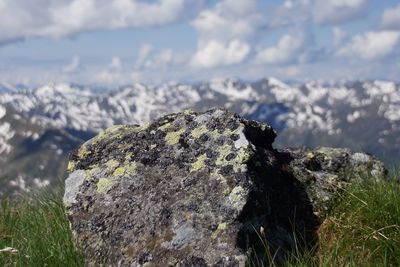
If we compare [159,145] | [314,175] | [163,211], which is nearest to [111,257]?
[163,211]

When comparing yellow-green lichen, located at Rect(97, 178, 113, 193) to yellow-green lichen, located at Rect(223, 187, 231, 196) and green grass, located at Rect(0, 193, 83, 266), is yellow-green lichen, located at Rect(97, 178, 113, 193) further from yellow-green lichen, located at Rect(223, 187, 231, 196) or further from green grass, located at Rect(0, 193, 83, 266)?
yellow-green lichen, located at Rect(223, 187, 231, 196)

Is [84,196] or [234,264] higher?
[84,196]

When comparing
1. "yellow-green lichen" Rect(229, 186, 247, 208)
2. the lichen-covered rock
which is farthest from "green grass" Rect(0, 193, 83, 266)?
the lichen-covered rock

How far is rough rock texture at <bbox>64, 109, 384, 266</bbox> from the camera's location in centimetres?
657

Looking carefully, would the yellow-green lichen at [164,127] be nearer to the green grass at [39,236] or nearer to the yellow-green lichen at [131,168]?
the yellow-green lichen at [131,168]

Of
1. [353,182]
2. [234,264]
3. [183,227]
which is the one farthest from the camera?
[353,182]

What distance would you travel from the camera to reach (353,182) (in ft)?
26.2

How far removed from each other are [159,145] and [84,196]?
127cm

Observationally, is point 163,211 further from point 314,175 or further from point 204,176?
point 314,175

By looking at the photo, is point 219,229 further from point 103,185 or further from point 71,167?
point 71,167

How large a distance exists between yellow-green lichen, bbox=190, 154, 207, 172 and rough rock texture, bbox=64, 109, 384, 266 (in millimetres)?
15

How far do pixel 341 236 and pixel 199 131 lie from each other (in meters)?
2.53

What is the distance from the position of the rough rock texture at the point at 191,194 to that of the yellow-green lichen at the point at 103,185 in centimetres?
1

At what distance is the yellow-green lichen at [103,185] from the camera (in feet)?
24.8
